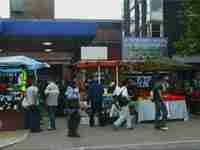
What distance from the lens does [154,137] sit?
16.1m

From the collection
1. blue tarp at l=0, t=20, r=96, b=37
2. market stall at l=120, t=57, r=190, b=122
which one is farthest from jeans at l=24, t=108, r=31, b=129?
blue tarp at l=0, t=20, r=96, b=37

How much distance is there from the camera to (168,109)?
20.4 meters

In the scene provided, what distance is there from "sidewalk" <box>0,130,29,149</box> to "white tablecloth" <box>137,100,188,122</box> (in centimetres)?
431

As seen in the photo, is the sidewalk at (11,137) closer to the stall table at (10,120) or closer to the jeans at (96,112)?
the stall table at (10,120)

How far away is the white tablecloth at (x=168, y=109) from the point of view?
19938 millimetres

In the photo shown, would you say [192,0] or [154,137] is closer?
[154,137]

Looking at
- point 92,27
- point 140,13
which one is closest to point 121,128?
point 92,27

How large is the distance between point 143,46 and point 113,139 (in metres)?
20.8

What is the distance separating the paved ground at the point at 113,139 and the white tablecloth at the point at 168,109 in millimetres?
918

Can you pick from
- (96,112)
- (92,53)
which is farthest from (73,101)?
(92,53)

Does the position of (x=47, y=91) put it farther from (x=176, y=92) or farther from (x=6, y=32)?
(x=176, y=92)

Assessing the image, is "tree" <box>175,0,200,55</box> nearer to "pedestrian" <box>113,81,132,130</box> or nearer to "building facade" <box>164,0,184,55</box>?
"pedestrian" <box>113,81,132,130</box>

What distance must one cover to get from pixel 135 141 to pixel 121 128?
3098 mm

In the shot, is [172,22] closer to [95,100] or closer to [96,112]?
[96,112]
